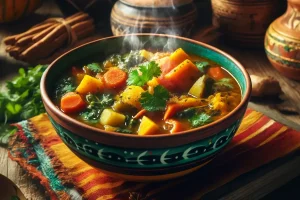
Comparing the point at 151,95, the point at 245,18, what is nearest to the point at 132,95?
the point at 151,95

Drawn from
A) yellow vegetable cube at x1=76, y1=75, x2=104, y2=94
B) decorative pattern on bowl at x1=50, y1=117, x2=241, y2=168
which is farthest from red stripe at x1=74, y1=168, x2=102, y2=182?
yellow vegetable cube at x1=76, y1=75, x2=104, y2=94

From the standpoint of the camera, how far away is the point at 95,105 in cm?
165

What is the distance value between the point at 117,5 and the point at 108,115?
183cm

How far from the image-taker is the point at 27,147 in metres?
1.91

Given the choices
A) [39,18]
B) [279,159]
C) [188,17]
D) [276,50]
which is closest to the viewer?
[279,159]

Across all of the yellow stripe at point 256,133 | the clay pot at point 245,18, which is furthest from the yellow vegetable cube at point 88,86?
the clay pot at point 245,18

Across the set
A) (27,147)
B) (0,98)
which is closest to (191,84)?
(27,147)

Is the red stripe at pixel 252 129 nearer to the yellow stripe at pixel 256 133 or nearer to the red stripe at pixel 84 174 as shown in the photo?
the yellow stripe at pixel 256 133

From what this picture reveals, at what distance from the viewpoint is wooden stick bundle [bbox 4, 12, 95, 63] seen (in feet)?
9.78

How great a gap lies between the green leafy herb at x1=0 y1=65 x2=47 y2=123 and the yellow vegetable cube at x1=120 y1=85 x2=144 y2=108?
79 cm

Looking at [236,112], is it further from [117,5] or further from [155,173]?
[117,5]

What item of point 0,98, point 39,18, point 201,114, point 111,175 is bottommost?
point 39,18

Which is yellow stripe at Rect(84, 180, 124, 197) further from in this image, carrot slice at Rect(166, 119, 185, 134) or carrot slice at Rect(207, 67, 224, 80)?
carrot slice at Rect(207, 67, 224, 80)

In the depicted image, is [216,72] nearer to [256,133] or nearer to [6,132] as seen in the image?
[256,133]
